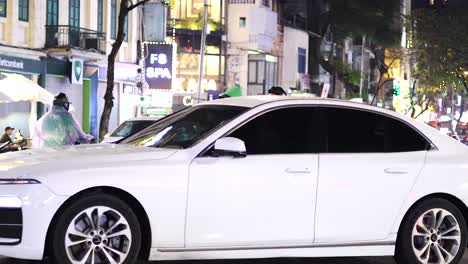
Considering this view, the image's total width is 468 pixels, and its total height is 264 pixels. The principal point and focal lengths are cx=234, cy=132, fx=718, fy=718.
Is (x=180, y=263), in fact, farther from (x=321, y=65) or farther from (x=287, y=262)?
(x=321, y=65)

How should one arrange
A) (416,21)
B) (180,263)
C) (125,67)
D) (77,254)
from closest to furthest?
1. (77,254)
2. (180,263)
3. (125,67)
4. (416,21)

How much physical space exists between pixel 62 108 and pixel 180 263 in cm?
389

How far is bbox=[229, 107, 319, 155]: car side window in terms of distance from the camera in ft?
20.1

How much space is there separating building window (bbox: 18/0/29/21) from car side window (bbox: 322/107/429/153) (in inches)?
727

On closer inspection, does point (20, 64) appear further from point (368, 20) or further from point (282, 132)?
point (368, 20)

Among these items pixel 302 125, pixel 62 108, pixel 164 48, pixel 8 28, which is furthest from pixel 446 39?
pixel 302 125

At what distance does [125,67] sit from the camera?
29219 mm

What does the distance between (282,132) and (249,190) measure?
67 cm

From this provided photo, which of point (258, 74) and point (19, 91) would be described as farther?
point (258, 74)

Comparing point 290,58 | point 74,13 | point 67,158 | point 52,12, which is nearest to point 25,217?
point 67,158

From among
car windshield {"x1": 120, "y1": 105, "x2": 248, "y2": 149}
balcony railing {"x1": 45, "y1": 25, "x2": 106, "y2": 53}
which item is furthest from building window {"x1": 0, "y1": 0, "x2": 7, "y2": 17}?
car windshield {"x1": 120, "y1": 105, "x2": 248, "y2": 149}

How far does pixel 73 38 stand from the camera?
81.2 feet

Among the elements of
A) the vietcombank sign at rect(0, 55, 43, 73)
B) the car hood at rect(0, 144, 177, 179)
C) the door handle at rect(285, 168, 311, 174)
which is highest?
the vietcombank sign at rect(0, 55, 43, 73)

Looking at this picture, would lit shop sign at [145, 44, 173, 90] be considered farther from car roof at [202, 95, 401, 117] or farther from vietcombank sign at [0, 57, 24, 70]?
car roof at [202, 95, 401, 117]
